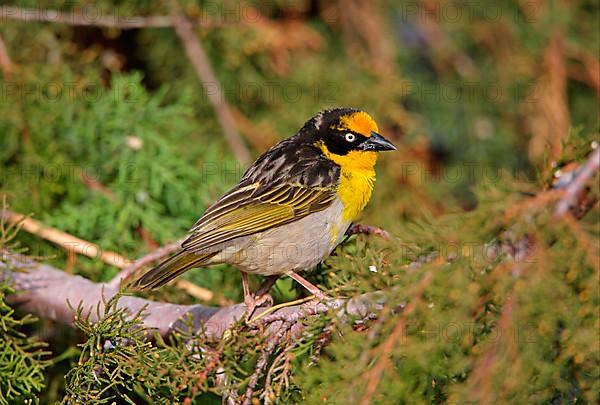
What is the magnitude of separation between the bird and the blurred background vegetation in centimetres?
23

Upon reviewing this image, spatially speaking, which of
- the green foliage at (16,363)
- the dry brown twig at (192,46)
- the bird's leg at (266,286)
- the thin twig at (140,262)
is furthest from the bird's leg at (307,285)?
the dry brown twig at (192,46)

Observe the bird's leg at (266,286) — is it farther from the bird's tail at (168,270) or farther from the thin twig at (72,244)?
the thin twig at (72,244)

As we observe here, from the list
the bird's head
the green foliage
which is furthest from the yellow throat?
the green foliage

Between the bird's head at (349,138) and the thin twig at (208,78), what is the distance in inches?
52.9

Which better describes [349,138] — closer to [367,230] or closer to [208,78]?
[367,230]

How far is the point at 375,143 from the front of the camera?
468 cm

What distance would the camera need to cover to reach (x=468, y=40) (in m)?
7.15

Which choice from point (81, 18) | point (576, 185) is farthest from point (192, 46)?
point (576, 185)

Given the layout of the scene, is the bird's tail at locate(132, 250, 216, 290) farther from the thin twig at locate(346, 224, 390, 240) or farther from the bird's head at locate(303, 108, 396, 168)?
the bird's head at locate(303, 108, 396, 168)

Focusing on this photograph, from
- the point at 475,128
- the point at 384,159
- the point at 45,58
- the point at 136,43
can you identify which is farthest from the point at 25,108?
the point at 475,128

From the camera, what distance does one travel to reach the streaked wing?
4340mm

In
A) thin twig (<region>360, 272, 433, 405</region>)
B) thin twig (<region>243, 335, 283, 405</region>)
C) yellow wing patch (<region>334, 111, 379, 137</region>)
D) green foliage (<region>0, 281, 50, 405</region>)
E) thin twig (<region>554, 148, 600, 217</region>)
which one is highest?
thin twig (<region>554, 148, 600, 217</region>)

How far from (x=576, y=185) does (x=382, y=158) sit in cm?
328

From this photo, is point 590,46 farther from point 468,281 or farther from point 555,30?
point 468,281
